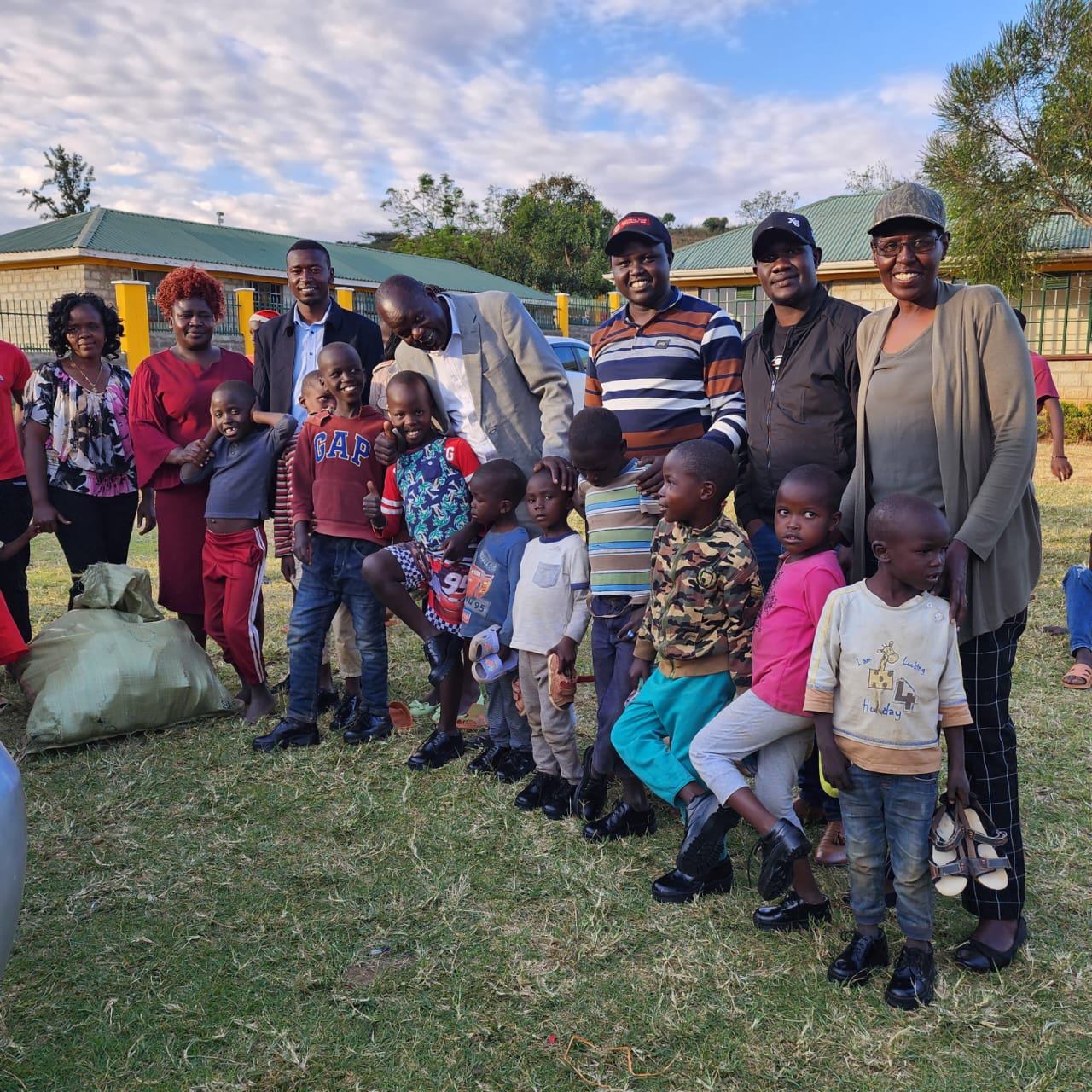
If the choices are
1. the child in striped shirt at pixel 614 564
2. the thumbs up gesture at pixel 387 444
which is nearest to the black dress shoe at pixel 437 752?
the child in striped shirt at pixel 614 564

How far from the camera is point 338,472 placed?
4371 mm

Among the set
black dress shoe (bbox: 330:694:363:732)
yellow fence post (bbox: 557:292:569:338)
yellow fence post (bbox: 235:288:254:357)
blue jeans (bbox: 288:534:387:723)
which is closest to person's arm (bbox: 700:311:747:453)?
blue jeans (bbox: 288:534:387:723)

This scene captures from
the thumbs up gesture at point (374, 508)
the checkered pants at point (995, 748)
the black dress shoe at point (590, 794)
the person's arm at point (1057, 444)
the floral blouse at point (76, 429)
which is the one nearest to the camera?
the checkered pants at point (995, 748)

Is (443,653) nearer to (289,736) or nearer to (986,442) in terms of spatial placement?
(289,736)

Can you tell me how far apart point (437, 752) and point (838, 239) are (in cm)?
1860

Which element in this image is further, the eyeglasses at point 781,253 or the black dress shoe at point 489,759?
the black dress shoe at point 489,759

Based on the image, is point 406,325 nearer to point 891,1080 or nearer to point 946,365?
point 946,365

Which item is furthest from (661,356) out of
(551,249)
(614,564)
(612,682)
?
(551,249)

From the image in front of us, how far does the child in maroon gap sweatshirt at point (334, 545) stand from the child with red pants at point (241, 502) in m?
0.28

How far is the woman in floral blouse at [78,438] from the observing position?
4910mm

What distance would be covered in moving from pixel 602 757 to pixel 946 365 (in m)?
1.73

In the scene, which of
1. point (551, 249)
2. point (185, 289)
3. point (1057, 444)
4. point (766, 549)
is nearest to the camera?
point (766, 549)

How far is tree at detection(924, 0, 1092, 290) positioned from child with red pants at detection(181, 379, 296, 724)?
14.5 meters

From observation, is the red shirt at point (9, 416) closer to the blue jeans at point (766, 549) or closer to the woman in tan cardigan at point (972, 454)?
the blue jeans at point (766, 549)
